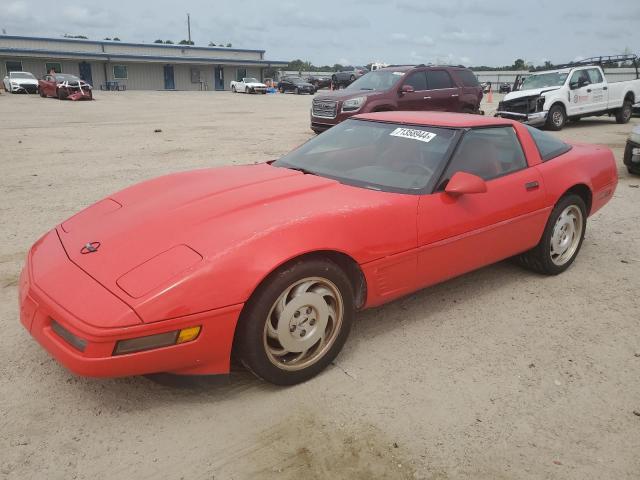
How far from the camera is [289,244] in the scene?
2.45m

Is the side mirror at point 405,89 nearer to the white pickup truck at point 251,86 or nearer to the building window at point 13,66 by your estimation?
the white pickup truck at point 251,86

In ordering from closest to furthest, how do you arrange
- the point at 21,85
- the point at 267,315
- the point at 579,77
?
the point at 267,315
the point at 579,77
the point at 21,85

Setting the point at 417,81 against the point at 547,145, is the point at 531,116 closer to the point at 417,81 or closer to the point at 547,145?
the point at 417,81

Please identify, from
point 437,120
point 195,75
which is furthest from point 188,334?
point 195,75

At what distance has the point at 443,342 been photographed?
310 cm

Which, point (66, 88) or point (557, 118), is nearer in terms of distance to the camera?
point (557, 118)

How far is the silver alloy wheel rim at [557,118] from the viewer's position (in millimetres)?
13156

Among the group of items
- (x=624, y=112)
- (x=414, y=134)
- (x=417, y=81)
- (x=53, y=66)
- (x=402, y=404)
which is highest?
(x=53, y=66)

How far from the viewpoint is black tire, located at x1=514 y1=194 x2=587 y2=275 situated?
3924 millimetres

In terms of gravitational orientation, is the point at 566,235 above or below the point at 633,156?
below

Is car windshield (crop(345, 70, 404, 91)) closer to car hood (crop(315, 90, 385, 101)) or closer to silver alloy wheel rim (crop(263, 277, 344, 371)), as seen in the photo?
car hood (crop(315, 90, 385, 101))

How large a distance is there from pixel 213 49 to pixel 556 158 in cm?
5271

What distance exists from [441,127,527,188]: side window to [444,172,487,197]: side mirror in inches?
4.2

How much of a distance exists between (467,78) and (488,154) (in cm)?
994
